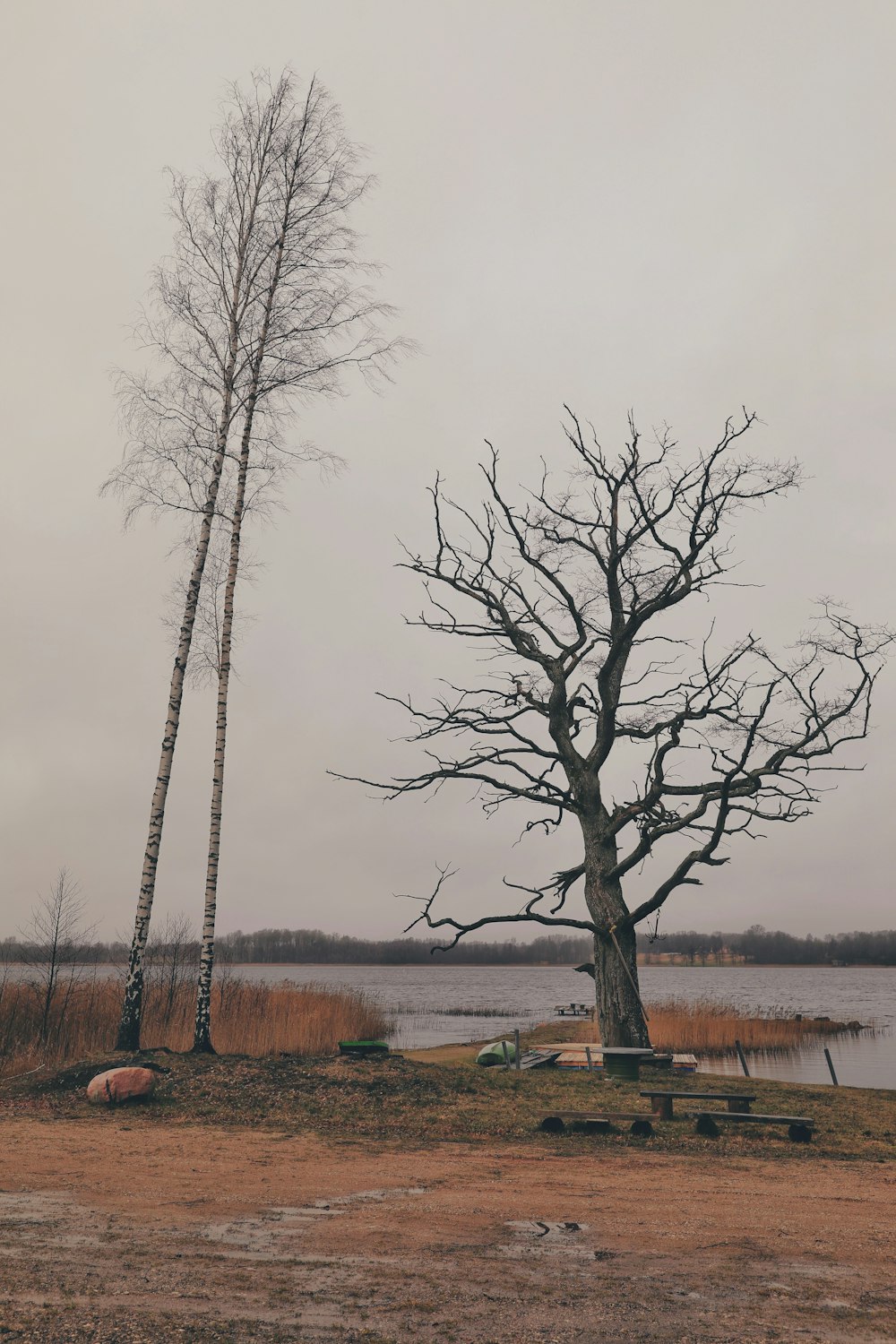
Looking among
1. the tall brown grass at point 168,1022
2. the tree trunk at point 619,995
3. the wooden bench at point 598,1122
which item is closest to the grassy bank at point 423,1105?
the wooden bench at point 598,1122

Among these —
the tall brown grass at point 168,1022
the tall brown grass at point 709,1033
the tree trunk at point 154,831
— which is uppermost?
the tree trunk at point 154,831

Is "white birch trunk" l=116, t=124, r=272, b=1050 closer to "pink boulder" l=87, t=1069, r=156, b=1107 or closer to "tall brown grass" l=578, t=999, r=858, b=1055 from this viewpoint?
"pink boulder" l=87, t=1069, r=156, b=1107

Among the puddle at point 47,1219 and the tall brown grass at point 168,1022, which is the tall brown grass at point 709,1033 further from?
the puddle at point 47,1219

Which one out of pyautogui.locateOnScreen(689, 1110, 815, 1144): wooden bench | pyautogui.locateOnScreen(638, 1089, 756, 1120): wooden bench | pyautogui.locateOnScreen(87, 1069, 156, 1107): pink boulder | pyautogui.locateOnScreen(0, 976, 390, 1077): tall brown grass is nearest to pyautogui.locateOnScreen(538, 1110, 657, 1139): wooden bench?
pyautogui.locateOnScreen(638, 1089, 756, 1120): wooden bench

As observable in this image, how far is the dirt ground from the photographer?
5234mm

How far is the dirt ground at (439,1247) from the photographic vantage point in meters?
5.23

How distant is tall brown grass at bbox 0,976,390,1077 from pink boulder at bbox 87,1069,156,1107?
13.9 ft

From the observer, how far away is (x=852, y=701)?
756 inches

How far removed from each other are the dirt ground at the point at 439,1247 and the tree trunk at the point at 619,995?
805 cm

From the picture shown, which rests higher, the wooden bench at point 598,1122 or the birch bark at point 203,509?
the birch bark at point 203,509

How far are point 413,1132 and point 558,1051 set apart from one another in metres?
9.81

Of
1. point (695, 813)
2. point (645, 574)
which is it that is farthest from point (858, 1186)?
point (645, 574)

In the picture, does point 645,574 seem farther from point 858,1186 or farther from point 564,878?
point 858,1186

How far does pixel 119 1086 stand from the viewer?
13477mm
